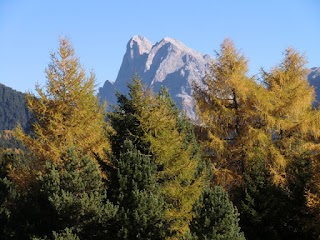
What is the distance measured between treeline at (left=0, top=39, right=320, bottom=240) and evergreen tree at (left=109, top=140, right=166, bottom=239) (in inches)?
1.6

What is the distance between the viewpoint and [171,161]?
602 inches

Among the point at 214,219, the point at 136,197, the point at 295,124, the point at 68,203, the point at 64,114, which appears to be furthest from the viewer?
the point at 295,124

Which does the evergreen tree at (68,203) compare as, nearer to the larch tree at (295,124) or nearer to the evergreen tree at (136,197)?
the evergreen tree at (136,197)

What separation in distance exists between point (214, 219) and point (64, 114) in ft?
28.8

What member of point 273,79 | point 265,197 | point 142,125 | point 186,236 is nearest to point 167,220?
point 186,236

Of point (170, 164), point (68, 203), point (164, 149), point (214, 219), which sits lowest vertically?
point (214, 219)

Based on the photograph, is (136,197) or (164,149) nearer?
(136,197)

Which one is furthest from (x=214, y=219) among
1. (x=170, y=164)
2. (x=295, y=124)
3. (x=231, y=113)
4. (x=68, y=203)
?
(x=295, y=124)

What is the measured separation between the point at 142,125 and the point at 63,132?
Result: 4.90 metres

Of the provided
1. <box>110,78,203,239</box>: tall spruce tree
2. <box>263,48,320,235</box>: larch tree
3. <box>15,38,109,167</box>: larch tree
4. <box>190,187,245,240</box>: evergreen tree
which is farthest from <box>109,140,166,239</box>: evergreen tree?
<box>263,48,320,235</box>: larch tree

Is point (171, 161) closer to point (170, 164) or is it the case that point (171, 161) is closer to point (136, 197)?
point (170, 164)

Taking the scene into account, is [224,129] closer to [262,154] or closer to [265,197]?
[262,154]

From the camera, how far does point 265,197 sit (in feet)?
61.6

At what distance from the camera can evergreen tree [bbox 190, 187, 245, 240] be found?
14203mm
